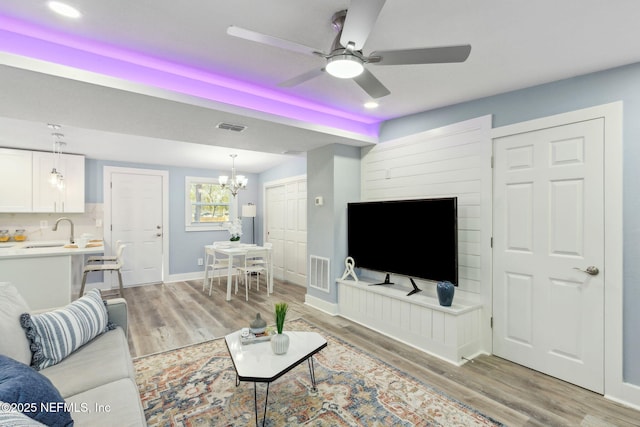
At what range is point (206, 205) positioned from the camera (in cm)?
659

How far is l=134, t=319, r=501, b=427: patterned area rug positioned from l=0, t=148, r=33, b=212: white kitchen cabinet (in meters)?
3.76

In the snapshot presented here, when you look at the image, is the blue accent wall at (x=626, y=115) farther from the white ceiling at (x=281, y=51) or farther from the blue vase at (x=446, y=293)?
the blue vase at (x=446, y=293)

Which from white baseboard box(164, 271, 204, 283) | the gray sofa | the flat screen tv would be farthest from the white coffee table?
white baseboard box(164, 271, 204, 283)

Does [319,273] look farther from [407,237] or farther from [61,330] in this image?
[61,330]

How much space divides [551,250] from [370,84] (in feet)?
6.71

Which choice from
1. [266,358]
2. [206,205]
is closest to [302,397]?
[266,358]

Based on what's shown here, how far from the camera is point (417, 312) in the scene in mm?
3076

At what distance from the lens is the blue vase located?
112 inches

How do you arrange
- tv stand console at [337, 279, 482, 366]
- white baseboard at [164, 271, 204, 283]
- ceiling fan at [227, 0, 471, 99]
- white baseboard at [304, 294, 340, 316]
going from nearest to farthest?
ceiling fan at [227, 0, 471, 99] → tv stand console at [337, 279, 482, 366] → white baseboard at [304, 294, 340, 316] → white baseboard at [164, 271, 204, 283]

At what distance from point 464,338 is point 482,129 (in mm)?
1967

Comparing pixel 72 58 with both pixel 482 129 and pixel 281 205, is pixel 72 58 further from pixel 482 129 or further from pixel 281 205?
pixel 281 205

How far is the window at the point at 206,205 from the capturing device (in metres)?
6.35

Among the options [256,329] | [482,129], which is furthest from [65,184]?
[482,129]

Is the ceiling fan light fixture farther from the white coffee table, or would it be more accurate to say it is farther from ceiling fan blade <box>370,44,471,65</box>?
the white coffee table
